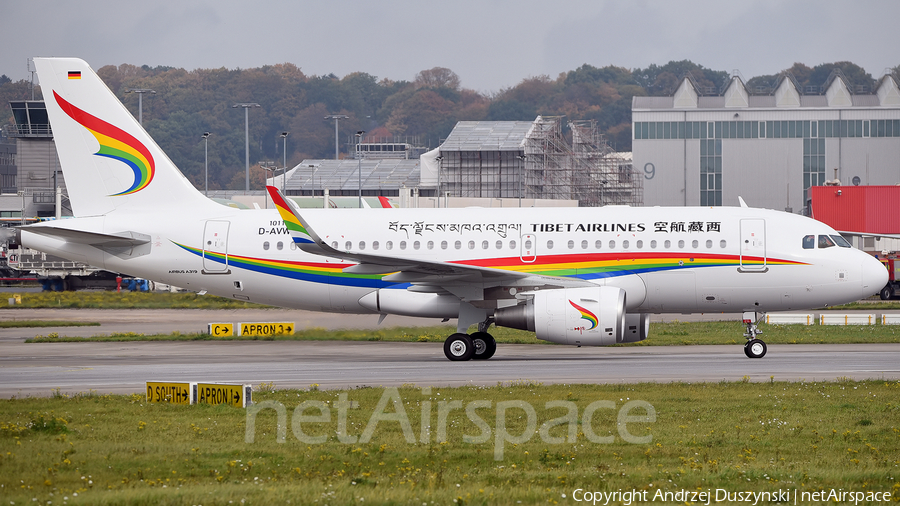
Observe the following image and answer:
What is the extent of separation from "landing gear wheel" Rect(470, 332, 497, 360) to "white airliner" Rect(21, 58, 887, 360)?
0.15ft

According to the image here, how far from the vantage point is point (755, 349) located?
26.2m

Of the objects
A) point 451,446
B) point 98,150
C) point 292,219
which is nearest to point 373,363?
point 292,219

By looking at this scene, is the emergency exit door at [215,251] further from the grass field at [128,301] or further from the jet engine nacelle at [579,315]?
the grass field at [128,301]

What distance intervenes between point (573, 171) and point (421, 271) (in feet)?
319

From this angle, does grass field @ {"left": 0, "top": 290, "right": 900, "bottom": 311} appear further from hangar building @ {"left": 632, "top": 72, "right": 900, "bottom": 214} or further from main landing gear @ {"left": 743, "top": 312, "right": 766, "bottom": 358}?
hangar building @ {"left": 632, "top": 72, "right": 900, "bottom": 214}

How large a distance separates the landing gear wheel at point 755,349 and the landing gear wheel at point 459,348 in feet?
24.7

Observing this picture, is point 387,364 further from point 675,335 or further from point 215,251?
point 675,335

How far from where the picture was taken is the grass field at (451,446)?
11117 mm

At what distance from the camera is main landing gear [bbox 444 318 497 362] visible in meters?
26.5

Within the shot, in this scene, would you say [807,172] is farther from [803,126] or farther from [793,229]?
[793,229]

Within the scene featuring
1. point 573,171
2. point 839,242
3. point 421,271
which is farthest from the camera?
point 573,171

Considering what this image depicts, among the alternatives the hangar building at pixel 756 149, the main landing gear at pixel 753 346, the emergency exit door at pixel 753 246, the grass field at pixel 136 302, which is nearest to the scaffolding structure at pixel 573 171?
the hangar building at pixel 756 149

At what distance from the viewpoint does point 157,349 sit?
31281mm

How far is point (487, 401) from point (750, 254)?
39.8 feet
